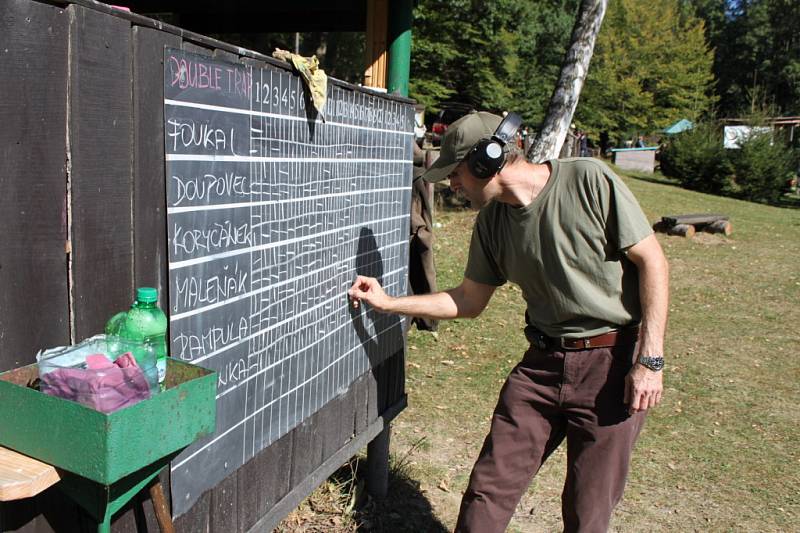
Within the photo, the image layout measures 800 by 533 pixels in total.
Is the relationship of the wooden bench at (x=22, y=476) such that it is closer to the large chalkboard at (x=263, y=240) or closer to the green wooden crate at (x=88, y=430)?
the green wooden crate at (x=88, y=430)

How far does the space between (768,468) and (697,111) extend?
4316 centimetres

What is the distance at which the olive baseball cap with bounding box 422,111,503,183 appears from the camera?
306 cm

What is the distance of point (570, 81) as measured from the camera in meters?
12.4

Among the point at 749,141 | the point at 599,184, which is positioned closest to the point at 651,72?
the point at 749,141

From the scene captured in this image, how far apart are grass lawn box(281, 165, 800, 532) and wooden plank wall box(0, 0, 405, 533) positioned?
230 cm

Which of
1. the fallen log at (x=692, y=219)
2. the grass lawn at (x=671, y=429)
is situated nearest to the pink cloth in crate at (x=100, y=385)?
the grass lawn at (x=671, y=429)

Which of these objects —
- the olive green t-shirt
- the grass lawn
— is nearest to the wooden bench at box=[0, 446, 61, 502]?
the olive green t-shirt

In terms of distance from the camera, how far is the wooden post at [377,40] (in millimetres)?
5332

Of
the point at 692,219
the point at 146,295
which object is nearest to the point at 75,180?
the point at 146,295

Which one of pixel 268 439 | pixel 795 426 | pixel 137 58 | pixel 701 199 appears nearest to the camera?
pixel 137 58

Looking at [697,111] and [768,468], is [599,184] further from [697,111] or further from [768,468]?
[697,111]

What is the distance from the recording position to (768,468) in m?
5.19

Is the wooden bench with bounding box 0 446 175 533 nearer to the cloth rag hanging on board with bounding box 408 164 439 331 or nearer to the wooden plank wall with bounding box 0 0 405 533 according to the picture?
the wooden plank wall with bounding box 0 0 405 533

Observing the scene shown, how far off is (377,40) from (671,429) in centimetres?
366
